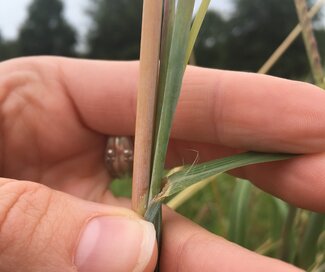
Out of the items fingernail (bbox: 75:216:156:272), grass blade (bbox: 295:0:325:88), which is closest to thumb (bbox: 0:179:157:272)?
fingernail (bbox: 75:216:156:272)

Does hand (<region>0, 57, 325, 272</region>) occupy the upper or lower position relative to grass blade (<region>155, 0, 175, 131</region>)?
lower

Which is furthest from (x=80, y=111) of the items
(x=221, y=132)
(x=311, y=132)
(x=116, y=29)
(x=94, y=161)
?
(x=116, y=29)

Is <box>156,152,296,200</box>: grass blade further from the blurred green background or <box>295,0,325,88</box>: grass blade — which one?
the blurred green background

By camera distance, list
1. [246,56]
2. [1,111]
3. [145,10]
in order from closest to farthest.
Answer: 1. [145,10]
2. [1,111]
3. [246,56]

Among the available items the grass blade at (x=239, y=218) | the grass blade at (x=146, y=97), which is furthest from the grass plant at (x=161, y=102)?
the grass blade at (x=239, y=218)

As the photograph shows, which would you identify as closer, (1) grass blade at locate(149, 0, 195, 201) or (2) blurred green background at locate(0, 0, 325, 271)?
(1) grass blade at locate(149, 0, 195, 201)

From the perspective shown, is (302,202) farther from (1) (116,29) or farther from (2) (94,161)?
(1) (116,29)

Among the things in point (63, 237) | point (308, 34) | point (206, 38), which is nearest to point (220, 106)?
point (308, 34)
